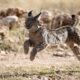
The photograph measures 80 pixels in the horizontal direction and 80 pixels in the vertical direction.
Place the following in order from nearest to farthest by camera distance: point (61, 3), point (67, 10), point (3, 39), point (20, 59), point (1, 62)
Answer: point (1, 62)
point (20, 59)
point (3, 39)
point (67, 10)
point (61, 3)

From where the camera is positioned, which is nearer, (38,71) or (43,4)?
(38,71)

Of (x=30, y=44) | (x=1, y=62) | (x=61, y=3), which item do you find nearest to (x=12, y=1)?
(x=61, y=3)

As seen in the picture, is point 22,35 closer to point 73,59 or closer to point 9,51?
point 9,51

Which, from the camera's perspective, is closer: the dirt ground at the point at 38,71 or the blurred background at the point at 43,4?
the dirt ground at the point at 38,71

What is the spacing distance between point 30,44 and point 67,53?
437cm

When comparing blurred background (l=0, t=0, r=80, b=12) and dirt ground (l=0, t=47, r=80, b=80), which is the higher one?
blurred background (l=0, t=0, r=80, b=12)

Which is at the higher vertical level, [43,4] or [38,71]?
[43,4]

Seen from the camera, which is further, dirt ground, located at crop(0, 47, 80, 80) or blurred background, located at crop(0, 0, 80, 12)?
blurred background, located at crop(0, 0, 80, 12)

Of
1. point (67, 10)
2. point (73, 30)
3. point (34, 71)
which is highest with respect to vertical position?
point (67, 10)

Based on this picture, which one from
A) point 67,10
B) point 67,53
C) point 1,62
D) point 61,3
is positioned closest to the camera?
point 1,62

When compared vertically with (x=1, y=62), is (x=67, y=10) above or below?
above

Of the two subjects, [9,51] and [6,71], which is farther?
[9,51]

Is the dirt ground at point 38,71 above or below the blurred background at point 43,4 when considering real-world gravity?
below

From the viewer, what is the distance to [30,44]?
14141 mm
